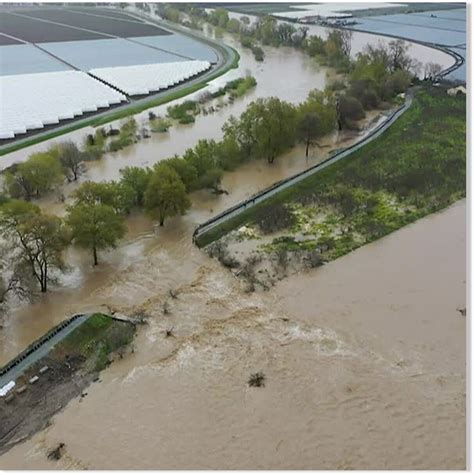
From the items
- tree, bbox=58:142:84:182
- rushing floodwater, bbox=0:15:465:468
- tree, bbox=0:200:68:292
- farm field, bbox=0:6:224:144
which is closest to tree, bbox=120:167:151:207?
rushing floodwater, bbox=0:15:465:468

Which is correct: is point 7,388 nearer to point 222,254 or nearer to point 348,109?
point 222,254

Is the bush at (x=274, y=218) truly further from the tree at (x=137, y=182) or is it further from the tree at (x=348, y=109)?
the tree at (x=348, y=109)

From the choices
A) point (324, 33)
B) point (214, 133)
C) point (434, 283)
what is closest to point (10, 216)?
point (434, 283)

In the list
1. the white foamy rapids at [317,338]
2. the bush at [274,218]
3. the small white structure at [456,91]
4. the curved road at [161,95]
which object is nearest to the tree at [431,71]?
the small white structure at [456,91]

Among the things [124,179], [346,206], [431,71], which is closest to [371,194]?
[346,206]

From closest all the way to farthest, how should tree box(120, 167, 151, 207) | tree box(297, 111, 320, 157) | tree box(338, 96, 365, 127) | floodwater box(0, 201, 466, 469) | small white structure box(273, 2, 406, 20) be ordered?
1. floodwater box(0, 201, 466, 469)
2. tree box(120, 167, 151, 207)
3. tree box(297, 111, 320, 157)
4. tree box(338, 96, 365, 127)
5. small white structure box(273, 2, 406, 20)

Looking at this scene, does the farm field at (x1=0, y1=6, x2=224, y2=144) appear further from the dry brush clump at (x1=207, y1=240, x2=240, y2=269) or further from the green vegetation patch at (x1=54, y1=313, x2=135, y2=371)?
the green vegetation patch at (x1=54, y1=313, x2=135, y2=371)
